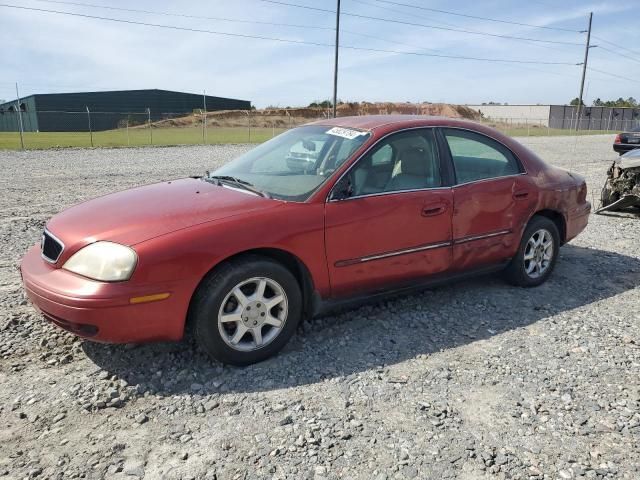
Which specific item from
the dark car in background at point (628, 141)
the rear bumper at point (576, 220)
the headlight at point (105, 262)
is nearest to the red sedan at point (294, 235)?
the headlight at point (105, 262)

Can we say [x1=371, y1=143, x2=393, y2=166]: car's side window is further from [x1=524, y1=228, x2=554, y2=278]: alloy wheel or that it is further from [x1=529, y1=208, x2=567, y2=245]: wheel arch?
[x1=529, y1=208, x2=567, y2=245]: wheel arch

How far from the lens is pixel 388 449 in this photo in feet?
8.57

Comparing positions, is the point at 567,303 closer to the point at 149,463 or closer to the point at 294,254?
the point at 294,254

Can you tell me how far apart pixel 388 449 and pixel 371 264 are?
1.44m

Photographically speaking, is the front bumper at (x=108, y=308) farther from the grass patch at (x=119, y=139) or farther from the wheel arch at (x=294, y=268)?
the grass patch at (x=119, y=139)

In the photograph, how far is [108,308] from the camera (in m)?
2.88

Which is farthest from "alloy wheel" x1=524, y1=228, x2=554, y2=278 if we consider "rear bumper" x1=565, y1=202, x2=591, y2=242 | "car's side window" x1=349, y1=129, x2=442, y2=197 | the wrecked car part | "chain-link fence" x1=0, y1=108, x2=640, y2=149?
"chain-link fence" x1=0, y1=108, x2=640, y2=149

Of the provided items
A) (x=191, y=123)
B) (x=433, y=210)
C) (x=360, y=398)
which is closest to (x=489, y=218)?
(x=433, y=210)

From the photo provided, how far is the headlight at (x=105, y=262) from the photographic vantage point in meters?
2.92

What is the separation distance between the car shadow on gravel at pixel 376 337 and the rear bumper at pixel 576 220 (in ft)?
1.43

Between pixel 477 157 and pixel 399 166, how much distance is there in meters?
0.89

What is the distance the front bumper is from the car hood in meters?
0.27

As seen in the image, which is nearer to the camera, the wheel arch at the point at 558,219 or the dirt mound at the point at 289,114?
the wheel arch at the point at 558,219

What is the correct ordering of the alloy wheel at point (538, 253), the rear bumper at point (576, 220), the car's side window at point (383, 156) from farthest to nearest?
the rear bumper at point (576, 220) < the alloy wheel at point (538, 253) < the car's side window at point (383, 156)
